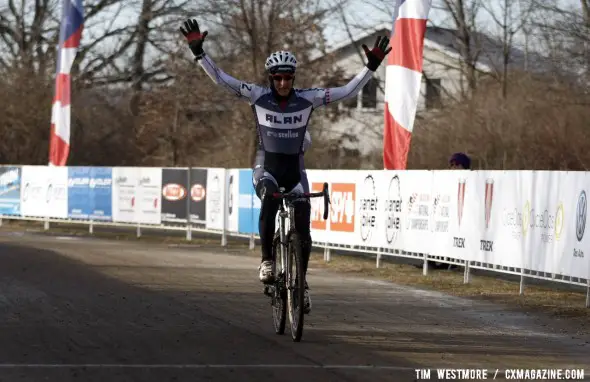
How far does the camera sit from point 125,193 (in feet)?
103

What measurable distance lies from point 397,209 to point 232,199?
753 centimetres

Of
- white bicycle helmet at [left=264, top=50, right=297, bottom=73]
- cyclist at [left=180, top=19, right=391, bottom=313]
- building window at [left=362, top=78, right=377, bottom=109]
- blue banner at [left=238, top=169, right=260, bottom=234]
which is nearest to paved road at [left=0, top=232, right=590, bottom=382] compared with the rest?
cyclist at [left=180, top=19, right=391, bottom=313]

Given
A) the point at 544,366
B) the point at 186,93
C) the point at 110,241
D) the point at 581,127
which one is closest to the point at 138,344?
the point at 544,366

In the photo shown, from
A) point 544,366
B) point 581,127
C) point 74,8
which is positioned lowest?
point 544,366

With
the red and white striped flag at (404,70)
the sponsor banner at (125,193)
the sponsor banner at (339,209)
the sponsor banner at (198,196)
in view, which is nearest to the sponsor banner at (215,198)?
the sponsor banner at (198,196)

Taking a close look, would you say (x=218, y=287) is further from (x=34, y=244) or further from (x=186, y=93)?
(x=186, y=93)

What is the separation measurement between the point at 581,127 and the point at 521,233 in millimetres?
16002

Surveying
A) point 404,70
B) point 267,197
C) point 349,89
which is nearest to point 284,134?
point 267,197

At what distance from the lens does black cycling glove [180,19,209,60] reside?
36.8ft

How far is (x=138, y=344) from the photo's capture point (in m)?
9.97

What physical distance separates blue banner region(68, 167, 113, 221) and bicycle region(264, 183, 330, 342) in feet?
70.2

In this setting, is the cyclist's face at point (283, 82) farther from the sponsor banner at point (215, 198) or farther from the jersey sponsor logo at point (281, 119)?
the sponsor banner at point (215, 198)

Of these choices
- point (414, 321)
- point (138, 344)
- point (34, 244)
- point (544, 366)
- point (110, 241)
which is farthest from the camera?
point (110, 241)

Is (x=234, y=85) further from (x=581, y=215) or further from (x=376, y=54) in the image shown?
(x=581, y=215)
